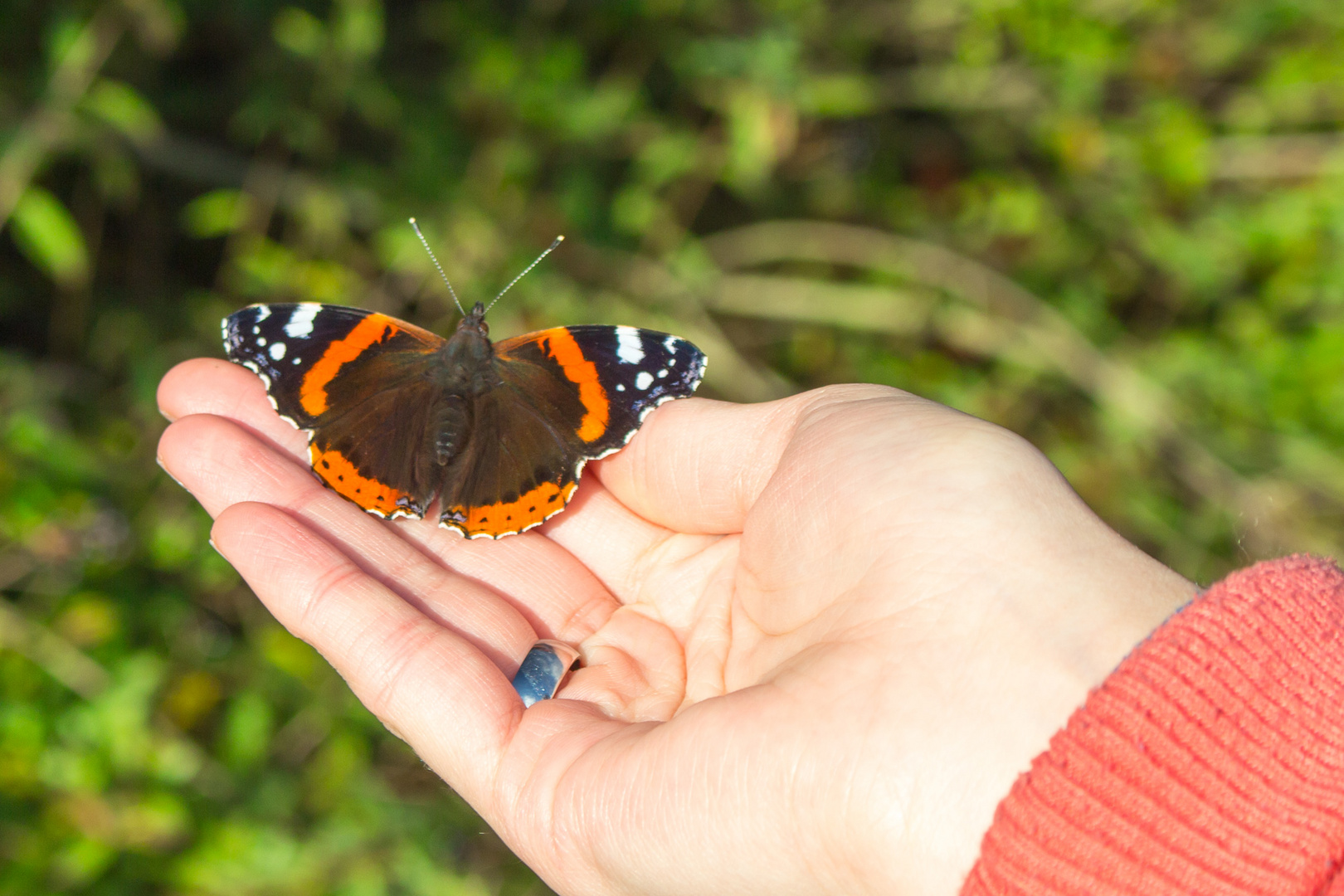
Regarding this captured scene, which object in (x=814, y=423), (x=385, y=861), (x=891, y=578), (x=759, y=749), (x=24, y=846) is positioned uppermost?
(x=814, y=423)

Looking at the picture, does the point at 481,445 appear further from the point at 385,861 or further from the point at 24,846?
the point at 24,846

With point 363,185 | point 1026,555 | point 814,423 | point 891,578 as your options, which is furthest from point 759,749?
point 363,185

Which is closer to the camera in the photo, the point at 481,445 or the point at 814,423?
the point at 814,423

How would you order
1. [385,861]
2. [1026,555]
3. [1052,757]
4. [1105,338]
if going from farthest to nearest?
[1105,338]
[385,861]
[1026,555]
[1052,757]

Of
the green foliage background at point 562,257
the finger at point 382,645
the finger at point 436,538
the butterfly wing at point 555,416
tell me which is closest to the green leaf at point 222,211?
the green foliage background at point 562,257

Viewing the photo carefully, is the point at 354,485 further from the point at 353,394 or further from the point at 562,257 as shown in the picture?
the point at 562,257

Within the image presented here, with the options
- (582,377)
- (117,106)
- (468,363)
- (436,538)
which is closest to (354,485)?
(436,538)
